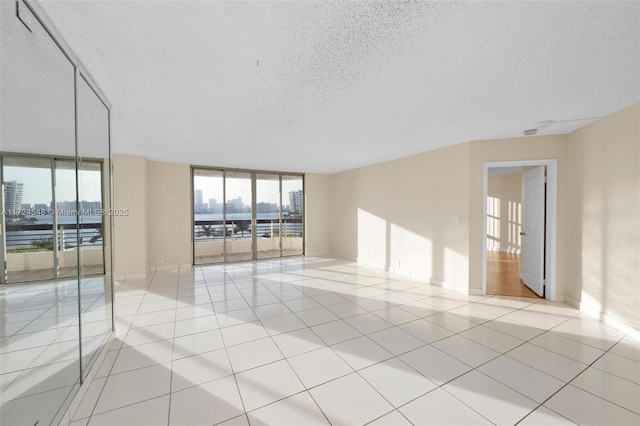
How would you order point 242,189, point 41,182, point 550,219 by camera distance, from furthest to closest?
point 242,189, point 550,219, point 41,182

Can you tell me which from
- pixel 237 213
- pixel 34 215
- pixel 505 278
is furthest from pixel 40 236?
pixel 505 278

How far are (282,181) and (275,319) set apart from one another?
15.8 ft

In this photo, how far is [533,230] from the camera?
4254 millimetres

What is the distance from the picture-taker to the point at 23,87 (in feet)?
6.16

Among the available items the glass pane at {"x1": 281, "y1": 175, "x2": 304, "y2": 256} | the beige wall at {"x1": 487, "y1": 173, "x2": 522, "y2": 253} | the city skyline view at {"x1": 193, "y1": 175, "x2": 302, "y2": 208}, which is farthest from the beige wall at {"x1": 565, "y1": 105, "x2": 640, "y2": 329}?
the city skyline view at {"x1": 193, "y1": 175, "x2": 302, "y2": 208}

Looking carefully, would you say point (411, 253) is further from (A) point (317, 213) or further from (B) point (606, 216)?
(A) point (317, 213)

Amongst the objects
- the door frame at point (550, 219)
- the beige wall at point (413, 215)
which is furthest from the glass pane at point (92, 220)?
→ the door frame at point (550, 219)

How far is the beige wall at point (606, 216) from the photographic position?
2727mm

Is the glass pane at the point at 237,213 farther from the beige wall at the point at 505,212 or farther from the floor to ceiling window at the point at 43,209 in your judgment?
the beige wall at the point at 505,212

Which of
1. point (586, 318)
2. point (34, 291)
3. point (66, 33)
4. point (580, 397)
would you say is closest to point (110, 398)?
point (34, 291)

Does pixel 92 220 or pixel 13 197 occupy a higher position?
pixel 13 197

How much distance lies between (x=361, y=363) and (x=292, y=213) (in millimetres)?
5905

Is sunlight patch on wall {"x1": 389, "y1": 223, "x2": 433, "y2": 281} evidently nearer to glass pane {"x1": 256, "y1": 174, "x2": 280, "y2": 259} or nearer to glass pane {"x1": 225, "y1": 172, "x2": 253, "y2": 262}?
glass pane {"x1": 256, "y1": 174, "x2": 280, "y2": 259}

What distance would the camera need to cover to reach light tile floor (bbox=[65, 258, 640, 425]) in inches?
68.7
